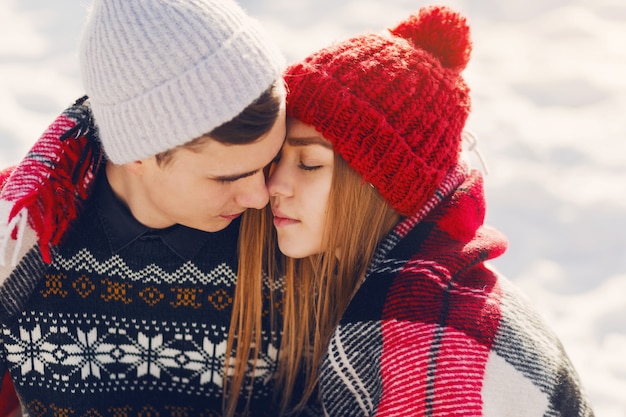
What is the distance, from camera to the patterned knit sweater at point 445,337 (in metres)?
1.56

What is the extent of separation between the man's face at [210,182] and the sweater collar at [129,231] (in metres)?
0.05

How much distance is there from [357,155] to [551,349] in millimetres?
651

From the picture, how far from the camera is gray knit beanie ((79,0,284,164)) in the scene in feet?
4.84

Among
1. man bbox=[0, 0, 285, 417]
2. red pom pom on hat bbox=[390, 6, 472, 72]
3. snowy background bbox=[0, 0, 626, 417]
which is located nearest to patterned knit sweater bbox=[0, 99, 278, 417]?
man bbox=[0, 0, 285, 417]

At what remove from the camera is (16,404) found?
2.03 meters

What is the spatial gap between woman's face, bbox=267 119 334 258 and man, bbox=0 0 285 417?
7 centimetres

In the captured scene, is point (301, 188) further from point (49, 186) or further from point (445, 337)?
point (49, 186)

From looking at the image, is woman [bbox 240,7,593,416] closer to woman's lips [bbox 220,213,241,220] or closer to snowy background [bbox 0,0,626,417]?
woman's lips [bbox 220,213,241,220]

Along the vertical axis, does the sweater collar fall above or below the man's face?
below

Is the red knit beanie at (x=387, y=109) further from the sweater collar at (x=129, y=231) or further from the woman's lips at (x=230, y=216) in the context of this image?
the sweater collar at (x=129, y=231)

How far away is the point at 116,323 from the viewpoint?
1.85 meters

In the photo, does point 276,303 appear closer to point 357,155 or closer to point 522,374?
point 357,155

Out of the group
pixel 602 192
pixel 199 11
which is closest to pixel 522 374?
pixel 199 11

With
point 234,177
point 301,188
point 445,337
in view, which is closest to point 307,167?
point 301,188
